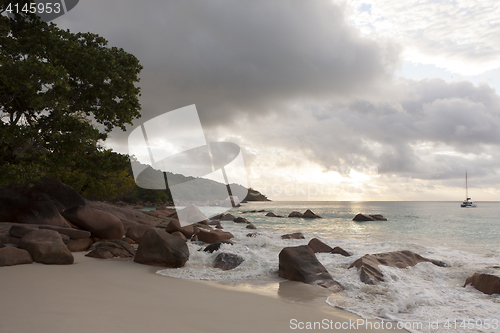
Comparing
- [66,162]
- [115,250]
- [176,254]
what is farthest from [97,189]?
[176,254]

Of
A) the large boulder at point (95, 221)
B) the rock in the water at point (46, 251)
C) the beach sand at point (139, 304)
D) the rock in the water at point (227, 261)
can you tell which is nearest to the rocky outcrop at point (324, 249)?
the rock in the water at point (227, 261)

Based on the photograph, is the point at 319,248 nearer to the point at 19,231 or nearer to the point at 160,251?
the point at 160,251

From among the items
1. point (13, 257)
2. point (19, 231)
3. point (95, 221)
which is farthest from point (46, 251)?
point (95, 221)

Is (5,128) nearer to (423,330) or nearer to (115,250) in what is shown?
(115,250)

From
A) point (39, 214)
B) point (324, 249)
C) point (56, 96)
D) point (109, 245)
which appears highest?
point (56, 96)

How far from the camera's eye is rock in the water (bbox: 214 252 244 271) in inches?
361

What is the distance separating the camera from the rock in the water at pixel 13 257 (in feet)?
23.4

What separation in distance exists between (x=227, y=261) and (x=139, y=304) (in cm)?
450

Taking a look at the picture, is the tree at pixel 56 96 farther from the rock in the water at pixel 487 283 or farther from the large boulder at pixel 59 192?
the rock in the water at pixel 487 283

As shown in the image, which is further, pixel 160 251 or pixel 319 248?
pixel 319 248

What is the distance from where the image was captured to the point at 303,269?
7707 mm

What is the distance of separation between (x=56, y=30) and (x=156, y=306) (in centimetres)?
1207

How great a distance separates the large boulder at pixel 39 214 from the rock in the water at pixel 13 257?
6266 mm

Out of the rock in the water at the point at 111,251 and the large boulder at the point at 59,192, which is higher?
the large boulder at the point at 59,192
